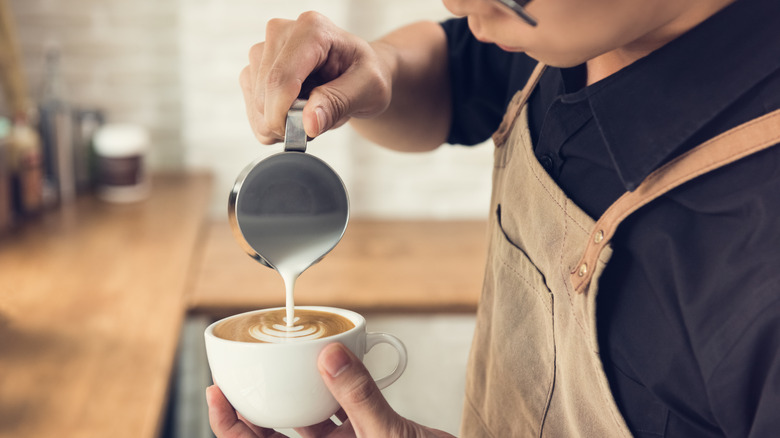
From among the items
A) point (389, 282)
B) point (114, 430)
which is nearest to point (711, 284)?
point (114, 430)

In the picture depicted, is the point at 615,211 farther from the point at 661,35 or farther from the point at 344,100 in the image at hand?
the point at 344,100

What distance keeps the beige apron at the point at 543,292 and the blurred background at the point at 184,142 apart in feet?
3.13

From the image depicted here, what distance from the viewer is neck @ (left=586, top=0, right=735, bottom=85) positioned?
560 millimetres

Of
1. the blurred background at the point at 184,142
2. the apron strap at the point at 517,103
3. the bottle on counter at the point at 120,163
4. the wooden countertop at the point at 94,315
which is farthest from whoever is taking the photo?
the bottle on counter at the point at 120,163

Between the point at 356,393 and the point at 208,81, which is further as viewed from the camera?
the point at 208,81

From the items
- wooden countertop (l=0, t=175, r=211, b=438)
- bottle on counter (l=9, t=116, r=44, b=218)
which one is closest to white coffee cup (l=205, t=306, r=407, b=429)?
wooden countertop (l=0, t=175, r=211, b=438)

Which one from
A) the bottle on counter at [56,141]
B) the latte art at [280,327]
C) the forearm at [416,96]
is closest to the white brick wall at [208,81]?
the bottle on counter at [56,141]

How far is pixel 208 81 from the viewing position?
2.18 m

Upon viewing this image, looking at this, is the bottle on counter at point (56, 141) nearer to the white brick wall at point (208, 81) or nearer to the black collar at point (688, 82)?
the white brick wall at point (208, 81)

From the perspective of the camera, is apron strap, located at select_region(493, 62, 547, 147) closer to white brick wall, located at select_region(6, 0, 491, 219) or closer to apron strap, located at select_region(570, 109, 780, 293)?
apron strap, located at select_region(570, 109, 780, 293)

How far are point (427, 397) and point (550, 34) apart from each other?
6.70 feet

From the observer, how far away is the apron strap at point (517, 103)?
0.78 m

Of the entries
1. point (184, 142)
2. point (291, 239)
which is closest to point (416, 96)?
point (291, 239)

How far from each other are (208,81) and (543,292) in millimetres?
1692
